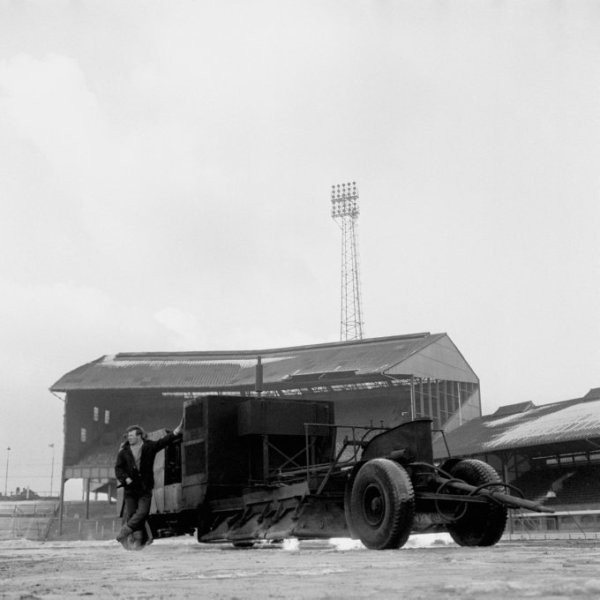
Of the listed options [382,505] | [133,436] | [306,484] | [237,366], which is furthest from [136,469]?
[237,366]

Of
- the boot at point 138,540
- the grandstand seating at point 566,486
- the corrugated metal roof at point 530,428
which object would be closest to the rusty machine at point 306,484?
the boot at point 138,540

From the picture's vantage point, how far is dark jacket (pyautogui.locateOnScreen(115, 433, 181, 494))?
1069 centimetres

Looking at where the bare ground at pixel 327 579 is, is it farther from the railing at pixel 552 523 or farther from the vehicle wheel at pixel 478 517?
the railing at pixel 552 523

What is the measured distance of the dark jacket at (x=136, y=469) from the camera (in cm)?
1069

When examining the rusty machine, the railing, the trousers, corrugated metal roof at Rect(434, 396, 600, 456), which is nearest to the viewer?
the rusty machine

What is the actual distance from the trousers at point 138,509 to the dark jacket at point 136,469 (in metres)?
0.09

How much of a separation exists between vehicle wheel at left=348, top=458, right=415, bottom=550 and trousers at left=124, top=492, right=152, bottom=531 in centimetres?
345

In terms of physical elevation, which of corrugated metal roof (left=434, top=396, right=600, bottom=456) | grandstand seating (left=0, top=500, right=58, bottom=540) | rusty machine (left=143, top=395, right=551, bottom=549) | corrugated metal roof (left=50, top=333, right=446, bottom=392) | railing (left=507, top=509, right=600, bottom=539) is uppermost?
corrugated metal roof (left=50, top=333, right=446, bottom=392)

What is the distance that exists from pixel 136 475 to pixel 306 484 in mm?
2894

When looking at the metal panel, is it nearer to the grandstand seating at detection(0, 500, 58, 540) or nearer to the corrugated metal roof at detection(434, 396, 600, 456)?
the corrugated metal roof at detection(434, 396, 600, 456)

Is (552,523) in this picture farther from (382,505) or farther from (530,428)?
(382,505)

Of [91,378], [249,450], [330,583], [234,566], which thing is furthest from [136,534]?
[91,378]

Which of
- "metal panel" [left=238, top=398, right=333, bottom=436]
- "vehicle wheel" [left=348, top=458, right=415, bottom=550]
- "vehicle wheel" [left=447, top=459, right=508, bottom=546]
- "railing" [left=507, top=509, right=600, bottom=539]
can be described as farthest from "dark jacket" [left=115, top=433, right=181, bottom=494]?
"railing" [left=507, top=509, right=600, bottom=539]

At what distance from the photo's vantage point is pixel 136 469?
1072 centimetres
